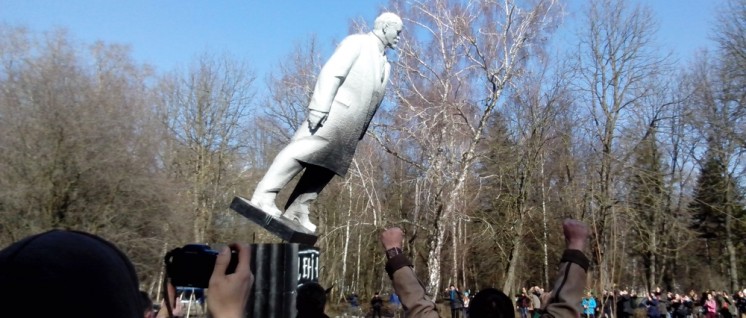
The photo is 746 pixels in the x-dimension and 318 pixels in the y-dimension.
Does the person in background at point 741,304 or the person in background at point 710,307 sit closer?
the person in background at point 710,307

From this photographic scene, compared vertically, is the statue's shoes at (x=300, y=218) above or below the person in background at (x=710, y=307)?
above

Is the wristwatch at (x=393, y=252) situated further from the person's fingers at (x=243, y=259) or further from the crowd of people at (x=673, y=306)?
the crowd of people at (x=673, y=306)

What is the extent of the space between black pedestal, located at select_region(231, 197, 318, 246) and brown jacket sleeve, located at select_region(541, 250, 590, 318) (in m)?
3.77

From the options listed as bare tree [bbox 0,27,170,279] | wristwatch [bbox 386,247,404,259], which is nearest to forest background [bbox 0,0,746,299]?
bare tree [bbox 0,27,170,279]

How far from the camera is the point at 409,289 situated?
132 inches

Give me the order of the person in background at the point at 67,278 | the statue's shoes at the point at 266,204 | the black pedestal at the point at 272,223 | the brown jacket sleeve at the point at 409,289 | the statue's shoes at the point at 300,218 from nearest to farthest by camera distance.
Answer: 1. the person in background at the point at 67,278
2. the brown jacket sleeve at the point at 409,289
3. the black pedestal at the point at 272,223
4. the statue's shoes at the point at 266,204
5. the statue's shoes at the point at 300,218

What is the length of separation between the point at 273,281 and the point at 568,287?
3.57 m

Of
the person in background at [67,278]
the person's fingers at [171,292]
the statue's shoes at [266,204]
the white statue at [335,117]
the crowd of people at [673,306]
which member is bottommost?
the crowd of people at [673,306]

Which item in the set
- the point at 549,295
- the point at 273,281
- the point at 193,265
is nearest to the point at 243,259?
the point at 193,265

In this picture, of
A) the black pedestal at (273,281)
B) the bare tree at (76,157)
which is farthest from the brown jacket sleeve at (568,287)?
the bare tree at (76,157)

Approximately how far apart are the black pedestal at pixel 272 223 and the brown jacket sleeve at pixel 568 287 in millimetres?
3768

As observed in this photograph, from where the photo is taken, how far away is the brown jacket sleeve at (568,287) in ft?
9.89

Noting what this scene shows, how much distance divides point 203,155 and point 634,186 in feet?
62.5

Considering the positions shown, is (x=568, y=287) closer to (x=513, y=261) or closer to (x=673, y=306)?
(x=513, y=261)
